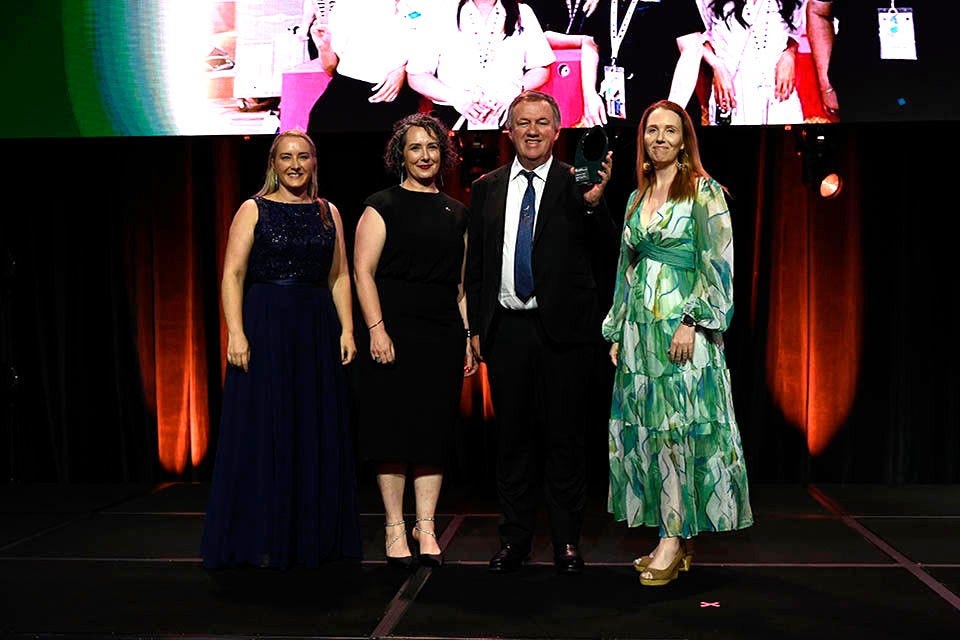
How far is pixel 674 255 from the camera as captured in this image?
10.6 feet

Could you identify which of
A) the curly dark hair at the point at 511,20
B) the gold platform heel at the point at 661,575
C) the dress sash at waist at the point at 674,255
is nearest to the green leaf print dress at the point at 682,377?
the dress sash at waist at the point at 674,255

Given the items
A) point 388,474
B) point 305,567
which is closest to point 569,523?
point 388,474

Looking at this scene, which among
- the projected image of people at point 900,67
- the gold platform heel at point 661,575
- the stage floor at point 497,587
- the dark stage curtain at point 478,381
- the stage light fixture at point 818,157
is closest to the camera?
the stage floor at point 497,587

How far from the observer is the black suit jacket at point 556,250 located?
3371mm

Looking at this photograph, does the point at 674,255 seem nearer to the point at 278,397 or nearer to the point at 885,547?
the point at 278,397

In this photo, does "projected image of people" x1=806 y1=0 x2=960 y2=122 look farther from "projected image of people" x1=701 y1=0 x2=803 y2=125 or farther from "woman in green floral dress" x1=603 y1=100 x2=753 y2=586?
"woman in green floral dress" x1=603 y1=100 x2=753 y2=586

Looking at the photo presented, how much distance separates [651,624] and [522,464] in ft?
2.46

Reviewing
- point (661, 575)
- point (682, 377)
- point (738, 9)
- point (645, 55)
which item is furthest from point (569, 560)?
point (738, 9)

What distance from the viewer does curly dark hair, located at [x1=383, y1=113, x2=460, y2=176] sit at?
349 cm

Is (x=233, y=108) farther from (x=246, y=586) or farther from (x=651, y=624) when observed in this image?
(x=651, y=624)

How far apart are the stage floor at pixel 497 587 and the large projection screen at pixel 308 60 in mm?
1654

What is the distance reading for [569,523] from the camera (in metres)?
3.48

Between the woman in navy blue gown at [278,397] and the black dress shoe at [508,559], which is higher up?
the woman in navy blue gown at [278,397]

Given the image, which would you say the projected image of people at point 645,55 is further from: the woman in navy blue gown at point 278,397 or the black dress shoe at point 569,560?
the black dress shoe at point 569,560
